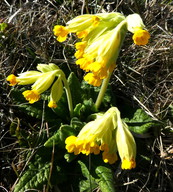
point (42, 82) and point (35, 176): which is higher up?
point (42, 82)

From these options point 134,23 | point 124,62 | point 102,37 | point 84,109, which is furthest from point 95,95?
point 134,23

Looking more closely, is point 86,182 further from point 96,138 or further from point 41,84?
point 41,84

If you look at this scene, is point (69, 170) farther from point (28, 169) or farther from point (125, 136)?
point (125, 136)

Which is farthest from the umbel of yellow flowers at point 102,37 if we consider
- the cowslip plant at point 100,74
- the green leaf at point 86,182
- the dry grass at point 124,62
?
the dry grass at point 124,62

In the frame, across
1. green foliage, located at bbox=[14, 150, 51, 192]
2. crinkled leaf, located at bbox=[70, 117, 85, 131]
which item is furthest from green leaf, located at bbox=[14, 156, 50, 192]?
crinkled leaf, located at bbox=[70, 117, 85, 131]

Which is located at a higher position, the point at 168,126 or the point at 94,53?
the point at 94,53

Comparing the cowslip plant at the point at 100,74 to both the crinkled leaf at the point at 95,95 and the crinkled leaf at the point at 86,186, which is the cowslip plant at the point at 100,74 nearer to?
the crinkled leaf at the point at 86,186

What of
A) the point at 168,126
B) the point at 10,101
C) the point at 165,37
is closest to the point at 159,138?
the point at 168,126
